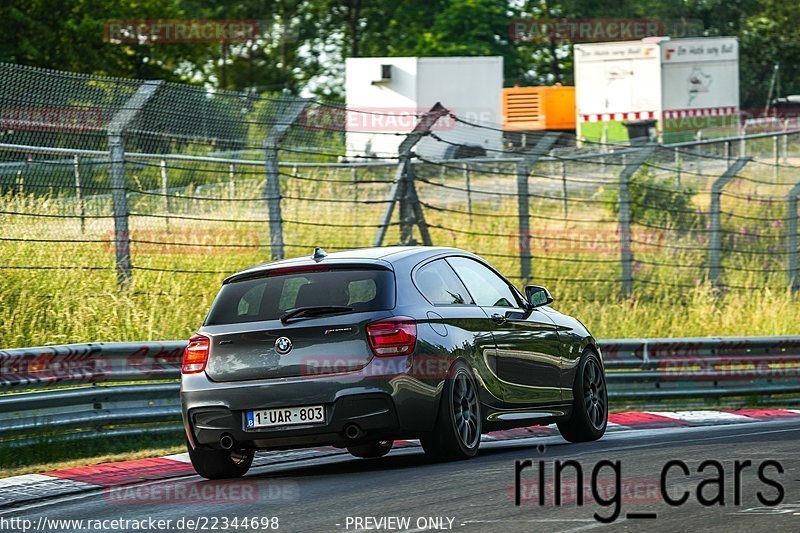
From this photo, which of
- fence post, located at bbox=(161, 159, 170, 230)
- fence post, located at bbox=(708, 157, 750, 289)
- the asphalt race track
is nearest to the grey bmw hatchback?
the asphalt race track

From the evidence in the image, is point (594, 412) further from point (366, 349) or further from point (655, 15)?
point (655, 15)

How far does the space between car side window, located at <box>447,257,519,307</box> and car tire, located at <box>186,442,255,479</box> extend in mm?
1909

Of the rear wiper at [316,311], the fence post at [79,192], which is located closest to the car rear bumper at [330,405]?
the rear wiper at [316,311]

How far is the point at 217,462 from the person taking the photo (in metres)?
10.2

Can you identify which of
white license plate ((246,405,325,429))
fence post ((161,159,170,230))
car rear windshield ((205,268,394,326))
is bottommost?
white license plate ((246,405,325,429))

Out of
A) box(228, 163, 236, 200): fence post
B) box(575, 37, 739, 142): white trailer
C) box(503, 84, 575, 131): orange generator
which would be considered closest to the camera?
box(228, 163, 236, 200): fence post

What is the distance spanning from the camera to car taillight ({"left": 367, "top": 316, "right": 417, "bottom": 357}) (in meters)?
9.67

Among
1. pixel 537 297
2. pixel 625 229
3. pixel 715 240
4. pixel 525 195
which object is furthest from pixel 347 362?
pixel 715 240

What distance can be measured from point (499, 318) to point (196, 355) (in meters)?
2.15

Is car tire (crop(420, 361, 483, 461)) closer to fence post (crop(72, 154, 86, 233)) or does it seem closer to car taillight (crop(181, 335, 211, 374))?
car taillight (crop(181, 335, 211, 374))

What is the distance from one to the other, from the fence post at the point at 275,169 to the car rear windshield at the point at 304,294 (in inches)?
224

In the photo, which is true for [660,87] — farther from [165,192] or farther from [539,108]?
[165,192]

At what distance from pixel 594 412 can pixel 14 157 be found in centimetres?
592

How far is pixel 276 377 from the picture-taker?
9695 millimetres
